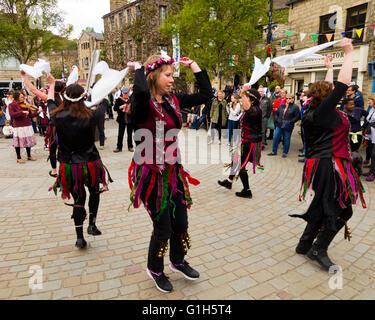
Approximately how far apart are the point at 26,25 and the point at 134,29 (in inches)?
422

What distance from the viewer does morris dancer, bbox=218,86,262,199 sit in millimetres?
5094

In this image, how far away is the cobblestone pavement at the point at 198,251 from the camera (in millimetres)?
2756

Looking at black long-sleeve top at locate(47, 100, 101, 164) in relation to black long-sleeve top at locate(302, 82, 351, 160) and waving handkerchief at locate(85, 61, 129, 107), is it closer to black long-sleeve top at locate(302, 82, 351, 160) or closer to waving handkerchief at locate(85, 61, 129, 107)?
waving handkerchief at locate(85, 61, 129, 107)

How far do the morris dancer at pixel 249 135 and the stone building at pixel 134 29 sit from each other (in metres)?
24.0

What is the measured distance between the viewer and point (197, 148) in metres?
9.69

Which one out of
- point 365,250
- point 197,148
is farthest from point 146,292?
point 197,148

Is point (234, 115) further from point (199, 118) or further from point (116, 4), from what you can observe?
point (116, 4)

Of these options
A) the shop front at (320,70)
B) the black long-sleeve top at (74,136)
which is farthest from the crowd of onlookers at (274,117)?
the shop front at (320,70)

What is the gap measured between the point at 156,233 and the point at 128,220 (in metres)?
1.84

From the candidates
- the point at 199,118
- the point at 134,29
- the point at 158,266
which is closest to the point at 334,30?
the point at 199,118

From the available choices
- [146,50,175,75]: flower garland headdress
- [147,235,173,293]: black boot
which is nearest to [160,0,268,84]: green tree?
[146,50,175,75]: flower garland headdress

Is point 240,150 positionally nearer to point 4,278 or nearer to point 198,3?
point 4,278

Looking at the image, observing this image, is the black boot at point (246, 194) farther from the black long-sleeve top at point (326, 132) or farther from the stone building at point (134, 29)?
the stone building at point (134, 29)

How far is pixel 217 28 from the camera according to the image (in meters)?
14.8
